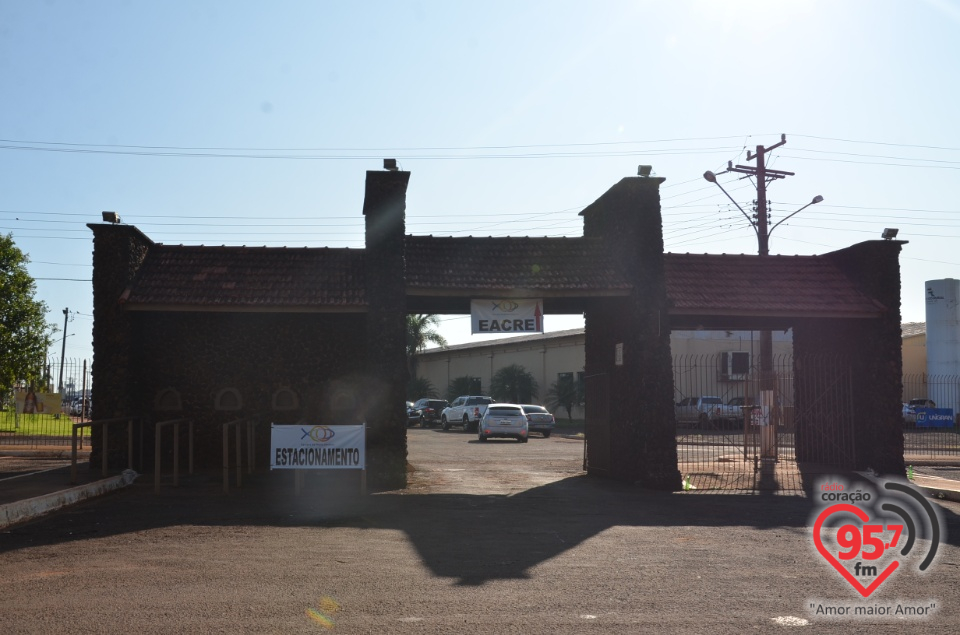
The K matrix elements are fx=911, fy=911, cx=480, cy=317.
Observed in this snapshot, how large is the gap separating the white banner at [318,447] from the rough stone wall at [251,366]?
2476mm

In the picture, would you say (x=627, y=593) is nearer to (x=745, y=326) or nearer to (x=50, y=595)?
(x=50, y=595)

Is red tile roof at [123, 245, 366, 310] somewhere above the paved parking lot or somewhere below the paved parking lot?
above

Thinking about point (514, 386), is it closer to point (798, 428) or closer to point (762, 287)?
point (798, 428)

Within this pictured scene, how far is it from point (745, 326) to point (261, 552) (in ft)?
47.8

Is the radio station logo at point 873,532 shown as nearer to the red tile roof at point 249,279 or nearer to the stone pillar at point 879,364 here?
the stone pillar at point 879,364

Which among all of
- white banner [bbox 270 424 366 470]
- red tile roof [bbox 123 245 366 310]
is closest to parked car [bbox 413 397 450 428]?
red tile roof [bbox 123 245 366 310]

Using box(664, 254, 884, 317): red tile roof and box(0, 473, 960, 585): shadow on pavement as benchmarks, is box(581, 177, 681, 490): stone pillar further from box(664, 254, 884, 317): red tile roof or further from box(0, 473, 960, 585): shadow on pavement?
box(0, 473, 960, 585): shadow on pavement

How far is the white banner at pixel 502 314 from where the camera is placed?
17.8 metres

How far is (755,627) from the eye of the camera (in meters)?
6.89

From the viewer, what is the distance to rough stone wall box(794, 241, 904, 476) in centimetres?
1900

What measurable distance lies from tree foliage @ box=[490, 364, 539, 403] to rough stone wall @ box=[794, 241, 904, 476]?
31927 millimetres

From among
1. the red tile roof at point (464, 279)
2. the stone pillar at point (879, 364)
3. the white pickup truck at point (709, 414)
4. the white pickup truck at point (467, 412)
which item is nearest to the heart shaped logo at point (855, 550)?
the stone pillar at point (879, 364)

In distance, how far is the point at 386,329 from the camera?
56.3 feet

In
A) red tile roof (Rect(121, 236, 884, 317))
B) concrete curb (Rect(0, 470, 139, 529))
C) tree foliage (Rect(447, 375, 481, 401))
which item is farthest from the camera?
tree foliage (Rect(447, 375, 481, 401))
